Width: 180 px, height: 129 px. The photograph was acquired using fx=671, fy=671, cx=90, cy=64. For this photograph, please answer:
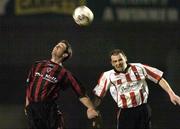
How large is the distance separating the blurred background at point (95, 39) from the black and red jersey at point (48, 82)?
1.81 metres

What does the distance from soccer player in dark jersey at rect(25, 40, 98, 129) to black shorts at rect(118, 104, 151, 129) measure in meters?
0.57

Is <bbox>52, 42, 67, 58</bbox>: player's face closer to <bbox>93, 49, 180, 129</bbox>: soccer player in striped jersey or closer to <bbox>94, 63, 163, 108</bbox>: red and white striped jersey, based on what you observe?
<bbox>93, 49, 180, 129</bbox>: soccer player in striped jersey

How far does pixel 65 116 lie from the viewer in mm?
9625

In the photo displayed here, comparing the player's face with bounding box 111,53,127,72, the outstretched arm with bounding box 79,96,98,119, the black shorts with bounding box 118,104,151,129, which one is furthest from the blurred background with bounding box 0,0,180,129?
the outstretched arm with bounding box 79,96,98,119

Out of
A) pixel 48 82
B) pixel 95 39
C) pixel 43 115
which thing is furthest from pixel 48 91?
pixel 95 39

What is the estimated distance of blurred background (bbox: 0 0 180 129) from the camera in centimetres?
953

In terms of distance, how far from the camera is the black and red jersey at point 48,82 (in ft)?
24.9

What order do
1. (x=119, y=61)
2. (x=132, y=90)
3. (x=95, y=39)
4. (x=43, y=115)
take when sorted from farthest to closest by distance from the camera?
(x=95, y=39), (x=132, y=90), (x=119, y=61), (x=43, y=115)

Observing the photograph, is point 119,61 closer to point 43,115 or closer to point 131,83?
point 131,83

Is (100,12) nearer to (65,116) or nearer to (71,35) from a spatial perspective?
(71,35)

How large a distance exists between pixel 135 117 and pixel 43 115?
3.80ft

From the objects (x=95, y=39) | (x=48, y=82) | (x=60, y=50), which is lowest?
(x=48, y=82)

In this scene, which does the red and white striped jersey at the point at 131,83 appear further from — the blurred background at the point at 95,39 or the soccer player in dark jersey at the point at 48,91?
the blurred background at the point at 95,39

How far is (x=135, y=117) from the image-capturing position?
8031 millimetres
